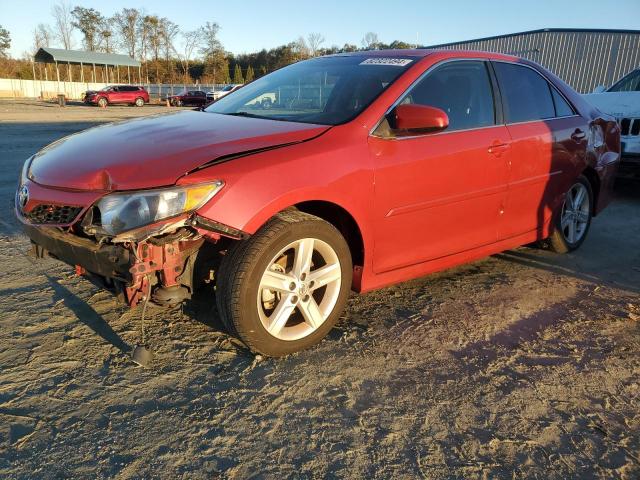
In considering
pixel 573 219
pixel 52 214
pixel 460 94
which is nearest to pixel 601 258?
pixel 573 219

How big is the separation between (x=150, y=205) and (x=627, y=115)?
7.00 meters

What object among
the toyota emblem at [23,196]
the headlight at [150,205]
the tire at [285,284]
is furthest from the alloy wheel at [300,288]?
the toyota emblem at [23,196]

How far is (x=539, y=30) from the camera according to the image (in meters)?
25.3

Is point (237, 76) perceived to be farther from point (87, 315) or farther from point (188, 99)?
point (87, 315)

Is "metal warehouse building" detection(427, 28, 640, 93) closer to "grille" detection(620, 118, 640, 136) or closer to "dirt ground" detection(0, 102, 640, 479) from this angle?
"grille" detection(620, 118, 640, 136)

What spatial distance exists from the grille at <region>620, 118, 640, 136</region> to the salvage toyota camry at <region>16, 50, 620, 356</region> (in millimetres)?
3549

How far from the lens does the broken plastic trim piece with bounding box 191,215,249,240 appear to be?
7.69 ft

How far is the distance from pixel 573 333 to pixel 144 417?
251 cm

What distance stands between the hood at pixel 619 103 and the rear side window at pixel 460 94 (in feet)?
14.5

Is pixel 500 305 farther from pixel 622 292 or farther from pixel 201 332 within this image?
pixel 201 332

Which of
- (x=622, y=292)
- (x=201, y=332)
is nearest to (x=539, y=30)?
(x=622, y=292)

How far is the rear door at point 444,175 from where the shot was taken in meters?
3.03

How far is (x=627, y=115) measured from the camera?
7.01 meters

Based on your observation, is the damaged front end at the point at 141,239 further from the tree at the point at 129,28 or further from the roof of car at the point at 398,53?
the tree at the point at 129,28
